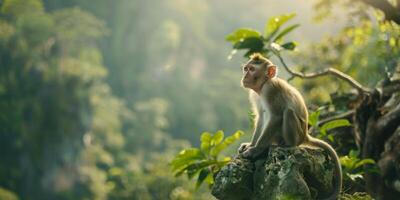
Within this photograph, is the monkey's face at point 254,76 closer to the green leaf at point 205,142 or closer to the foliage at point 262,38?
the green leaf at point 205,142

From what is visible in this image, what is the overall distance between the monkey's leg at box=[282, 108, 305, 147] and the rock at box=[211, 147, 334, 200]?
4.0 inches

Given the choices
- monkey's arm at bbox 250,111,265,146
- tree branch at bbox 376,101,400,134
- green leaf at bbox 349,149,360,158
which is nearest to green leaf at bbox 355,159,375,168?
green leaf at bbox 349,149,360,158

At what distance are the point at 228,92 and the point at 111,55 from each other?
1043cm

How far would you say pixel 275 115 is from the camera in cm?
415

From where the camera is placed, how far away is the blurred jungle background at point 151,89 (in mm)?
6184

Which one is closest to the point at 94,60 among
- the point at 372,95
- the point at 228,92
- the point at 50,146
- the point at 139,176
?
the point at 50,146

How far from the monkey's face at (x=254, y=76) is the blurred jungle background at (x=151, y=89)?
0.77 m

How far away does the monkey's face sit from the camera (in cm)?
427

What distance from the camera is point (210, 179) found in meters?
5.14

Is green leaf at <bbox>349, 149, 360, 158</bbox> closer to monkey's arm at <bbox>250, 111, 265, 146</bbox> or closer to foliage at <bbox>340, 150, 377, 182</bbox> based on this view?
foliage at <bbox>340, 150, 377, 182</bbox>

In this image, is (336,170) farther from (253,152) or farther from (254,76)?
(254,76)

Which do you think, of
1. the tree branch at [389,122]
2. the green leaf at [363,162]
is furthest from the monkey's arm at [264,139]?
the tree branch at [389,122]

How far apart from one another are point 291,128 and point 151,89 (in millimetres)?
47445

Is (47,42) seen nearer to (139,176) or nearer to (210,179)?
(139,176)
